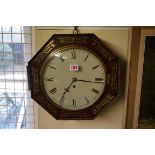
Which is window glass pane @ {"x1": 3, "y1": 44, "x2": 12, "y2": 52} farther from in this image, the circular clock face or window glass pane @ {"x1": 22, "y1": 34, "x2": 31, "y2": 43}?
the circular clock face

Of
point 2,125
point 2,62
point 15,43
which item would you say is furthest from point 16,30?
point 2,125

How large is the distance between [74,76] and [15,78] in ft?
1.02

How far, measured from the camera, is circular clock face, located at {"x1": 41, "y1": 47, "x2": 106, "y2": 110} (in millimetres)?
1035

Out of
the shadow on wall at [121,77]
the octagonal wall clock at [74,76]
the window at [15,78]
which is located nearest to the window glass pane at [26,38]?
the window at [15,78]

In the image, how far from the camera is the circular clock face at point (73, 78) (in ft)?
3.40

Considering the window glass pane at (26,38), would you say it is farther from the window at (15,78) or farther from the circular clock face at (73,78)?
the circular clock face at (73,78)

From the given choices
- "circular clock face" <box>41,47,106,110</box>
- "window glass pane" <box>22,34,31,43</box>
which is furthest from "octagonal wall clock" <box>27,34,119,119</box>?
"window glass pane" <box>22,34,31,43</box>

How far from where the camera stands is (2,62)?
116cm

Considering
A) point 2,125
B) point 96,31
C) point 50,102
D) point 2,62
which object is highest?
point 96,31

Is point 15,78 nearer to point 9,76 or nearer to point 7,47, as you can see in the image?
point 9,76

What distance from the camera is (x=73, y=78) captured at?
3.50ft
